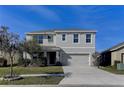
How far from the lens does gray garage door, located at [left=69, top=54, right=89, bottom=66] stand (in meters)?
32.1

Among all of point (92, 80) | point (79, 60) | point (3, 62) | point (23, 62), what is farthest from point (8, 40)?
point (79, 60)

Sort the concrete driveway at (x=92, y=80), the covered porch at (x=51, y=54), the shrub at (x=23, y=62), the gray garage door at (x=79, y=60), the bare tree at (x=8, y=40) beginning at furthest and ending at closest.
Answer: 1. the gray garage door at (x=79, y=60)
2. the covered porch at (x=51, y=54)
3. the shrub at (x=23, y=62)
4. the bare tree at (x=8, y=40)
5. the concrete driveway at (x=92, y=80)

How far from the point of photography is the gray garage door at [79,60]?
105 feet

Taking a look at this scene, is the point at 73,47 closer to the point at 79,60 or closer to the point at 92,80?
the point at 79,60

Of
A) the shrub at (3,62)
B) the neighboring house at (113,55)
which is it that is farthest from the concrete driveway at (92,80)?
the shrub at (3,62)

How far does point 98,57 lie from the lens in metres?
32.3

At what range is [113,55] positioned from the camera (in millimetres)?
31438

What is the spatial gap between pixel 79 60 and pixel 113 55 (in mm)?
4670

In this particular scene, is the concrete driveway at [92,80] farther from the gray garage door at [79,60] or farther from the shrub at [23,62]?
the shrub at [23,62]

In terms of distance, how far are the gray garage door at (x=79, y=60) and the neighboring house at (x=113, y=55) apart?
3460 millimetres

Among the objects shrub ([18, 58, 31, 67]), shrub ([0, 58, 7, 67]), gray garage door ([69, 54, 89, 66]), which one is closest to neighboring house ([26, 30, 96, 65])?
gray garage door ([69, 54, 89, 66])

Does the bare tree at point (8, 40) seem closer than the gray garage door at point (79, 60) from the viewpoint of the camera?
Yes
